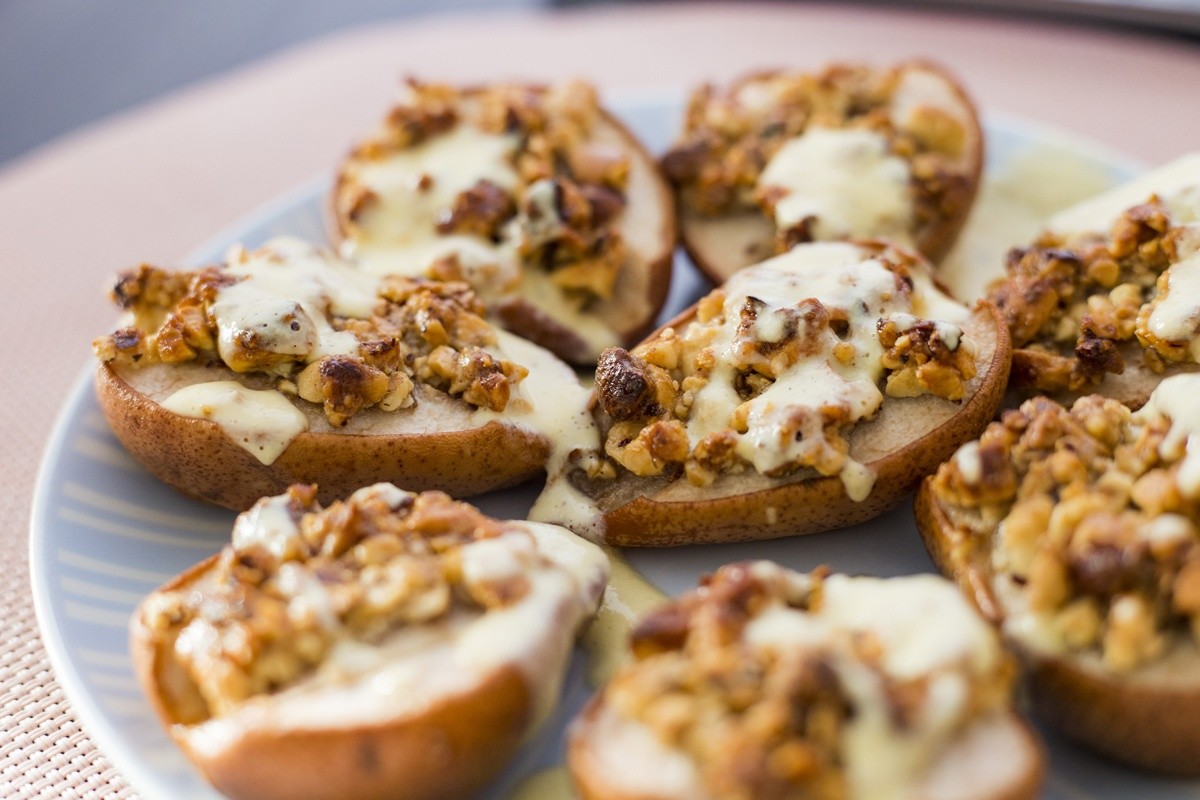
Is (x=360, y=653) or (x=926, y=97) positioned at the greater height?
(x=926, y=97)

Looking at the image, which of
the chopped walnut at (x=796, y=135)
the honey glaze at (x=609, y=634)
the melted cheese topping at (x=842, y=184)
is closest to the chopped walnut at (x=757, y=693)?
the honey glaze at (x=609, y=634)

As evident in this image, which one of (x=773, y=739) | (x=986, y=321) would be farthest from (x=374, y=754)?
(x=986, y=321)

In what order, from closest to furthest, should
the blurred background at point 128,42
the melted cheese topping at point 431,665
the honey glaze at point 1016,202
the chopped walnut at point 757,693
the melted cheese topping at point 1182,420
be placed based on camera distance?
the chopped walnut at point 757,693, the melted cheese topping at point 431,665, the melted cheese topping at point 1182,420, the honey glaze at point 1016,202, the blurred background at point 128,42

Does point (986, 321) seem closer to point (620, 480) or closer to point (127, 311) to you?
point (620, 480)

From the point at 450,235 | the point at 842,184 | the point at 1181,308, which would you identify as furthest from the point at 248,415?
→ the point at 1181,308

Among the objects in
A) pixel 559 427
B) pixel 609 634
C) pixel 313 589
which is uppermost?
pixel 313 589

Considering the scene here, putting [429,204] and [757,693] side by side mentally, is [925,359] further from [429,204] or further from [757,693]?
[429,204]

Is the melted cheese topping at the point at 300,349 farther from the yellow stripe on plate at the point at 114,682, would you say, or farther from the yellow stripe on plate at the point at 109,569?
the yellow stripe on plate at the point at 114,682
